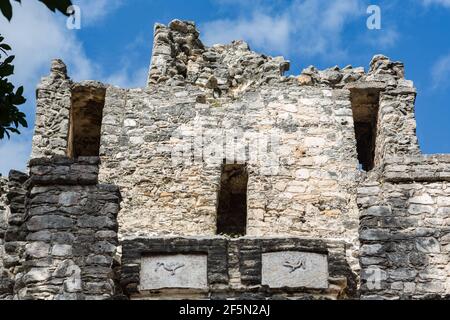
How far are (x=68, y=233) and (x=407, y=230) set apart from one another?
3.52 m

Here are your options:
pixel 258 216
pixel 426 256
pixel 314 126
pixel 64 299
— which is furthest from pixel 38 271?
pixel 314 126

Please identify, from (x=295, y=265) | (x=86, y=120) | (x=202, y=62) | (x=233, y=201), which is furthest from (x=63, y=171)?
(x=202, y=62)

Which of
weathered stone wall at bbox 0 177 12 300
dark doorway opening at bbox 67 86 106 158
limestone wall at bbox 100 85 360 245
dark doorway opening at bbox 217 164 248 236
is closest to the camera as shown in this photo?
weathered stone wall at bbox 0 177 12 300

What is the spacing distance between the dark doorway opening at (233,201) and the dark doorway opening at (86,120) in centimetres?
261

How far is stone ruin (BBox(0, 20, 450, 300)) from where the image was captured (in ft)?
40.3

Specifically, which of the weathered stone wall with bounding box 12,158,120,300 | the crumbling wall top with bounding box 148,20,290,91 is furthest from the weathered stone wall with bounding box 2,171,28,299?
the crumbling wall top with bounding box 148,20,290,91

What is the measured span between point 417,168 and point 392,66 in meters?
6.85

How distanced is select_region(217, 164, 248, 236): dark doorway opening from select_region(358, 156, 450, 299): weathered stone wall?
18.3 feet

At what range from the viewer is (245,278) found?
1251 centimetres

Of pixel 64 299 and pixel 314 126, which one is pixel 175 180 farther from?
pixel 64 299

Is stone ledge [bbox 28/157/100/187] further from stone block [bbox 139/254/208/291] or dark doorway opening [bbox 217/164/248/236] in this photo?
dark doorway opening [bbox 217/164/248/236]

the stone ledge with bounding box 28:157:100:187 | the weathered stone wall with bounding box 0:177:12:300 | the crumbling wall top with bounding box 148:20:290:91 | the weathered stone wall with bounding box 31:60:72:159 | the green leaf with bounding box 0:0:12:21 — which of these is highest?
the crumbling wall top with bounding box 148:20:290:91

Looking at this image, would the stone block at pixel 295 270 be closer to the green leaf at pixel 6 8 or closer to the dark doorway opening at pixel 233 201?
the dark doorway opening at pixel 233 201

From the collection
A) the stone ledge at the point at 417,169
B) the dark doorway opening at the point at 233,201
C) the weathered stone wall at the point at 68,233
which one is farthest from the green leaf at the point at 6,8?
the dark doorway opening at the point at 233,201
